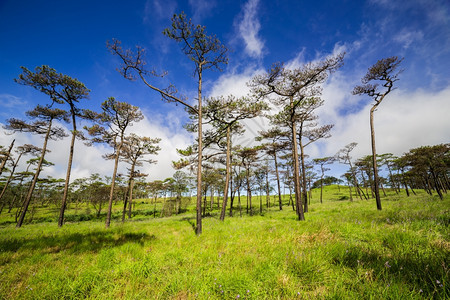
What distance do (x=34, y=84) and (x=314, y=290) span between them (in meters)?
23.2

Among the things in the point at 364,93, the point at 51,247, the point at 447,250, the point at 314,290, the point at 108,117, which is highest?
the point at 364,93

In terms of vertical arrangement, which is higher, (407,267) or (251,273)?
(407,267)

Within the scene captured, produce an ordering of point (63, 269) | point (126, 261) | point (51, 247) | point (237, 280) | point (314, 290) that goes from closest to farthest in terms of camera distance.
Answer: point (314, 290) < point (237, 280) < point (63, 269) < point (126, 261) < point (51, 247)

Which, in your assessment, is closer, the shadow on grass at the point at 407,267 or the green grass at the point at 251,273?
the shadow on grass at the point at 407,267

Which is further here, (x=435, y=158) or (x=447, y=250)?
(x=435, y=158)

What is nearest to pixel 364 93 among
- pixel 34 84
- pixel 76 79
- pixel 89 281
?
pixel 89 281

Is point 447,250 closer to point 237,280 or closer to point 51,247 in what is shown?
point 237,280

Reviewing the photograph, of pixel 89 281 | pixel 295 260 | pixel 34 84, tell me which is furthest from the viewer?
pixel 34 84

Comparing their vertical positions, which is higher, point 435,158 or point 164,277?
point 435,158

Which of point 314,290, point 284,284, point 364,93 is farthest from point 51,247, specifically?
point 364,93

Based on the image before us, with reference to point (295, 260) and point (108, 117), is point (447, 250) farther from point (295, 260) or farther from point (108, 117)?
point (108, 117)

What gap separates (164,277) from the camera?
3.12m

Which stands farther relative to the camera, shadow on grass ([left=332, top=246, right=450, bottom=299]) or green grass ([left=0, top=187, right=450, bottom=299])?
green grass ([left=0, top=187, right=450, bottom=299])

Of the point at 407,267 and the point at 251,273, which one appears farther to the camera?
the point at 251,273
